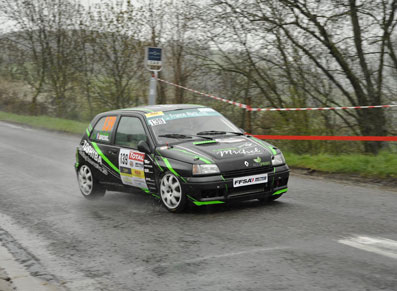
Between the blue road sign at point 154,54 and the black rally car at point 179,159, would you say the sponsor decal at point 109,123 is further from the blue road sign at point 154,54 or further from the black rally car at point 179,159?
the blue road sign at point 154,54

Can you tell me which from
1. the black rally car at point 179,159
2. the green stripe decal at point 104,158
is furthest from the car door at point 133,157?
the green stripe decal at point 104,158

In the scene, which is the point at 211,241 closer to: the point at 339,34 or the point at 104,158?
the point at 104,158

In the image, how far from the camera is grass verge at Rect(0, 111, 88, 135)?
23422mm

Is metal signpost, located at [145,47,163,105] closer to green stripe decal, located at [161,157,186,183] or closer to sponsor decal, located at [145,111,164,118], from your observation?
sponsor decal, located at [145,111,164,118]

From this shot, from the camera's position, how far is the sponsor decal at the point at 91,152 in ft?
29.0

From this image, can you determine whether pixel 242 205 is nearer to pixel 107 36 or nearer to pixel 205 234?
pixel 205 234

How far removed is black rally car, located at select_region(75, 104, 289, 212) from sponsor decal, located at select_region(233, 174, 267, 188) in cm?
1

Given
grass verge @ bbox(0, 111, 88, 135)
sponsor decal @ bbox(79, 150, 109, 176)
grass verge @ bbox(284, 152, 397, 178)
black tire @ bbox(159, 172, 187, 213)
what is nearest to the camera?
black tire @ bbox(159, 172, 187, 213)

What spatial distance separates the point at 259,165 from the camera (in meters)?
7.29

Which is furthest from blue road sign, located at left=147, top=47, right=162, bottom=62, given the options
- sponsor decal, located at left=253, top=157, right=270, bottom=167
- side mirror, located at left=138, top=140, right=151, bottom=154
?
sponsor decal, located at left=253, top=157, right=270, bottom=167

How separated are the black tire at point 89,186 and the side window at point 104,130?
1.82ft

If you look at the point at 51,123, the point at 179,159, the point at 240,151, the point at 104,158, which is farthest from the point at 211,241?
the point at 51,123

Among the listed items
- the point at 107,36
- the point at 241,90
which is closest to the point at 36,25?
the point at 107,36

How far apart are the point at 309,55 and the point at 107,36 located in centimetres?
1080
